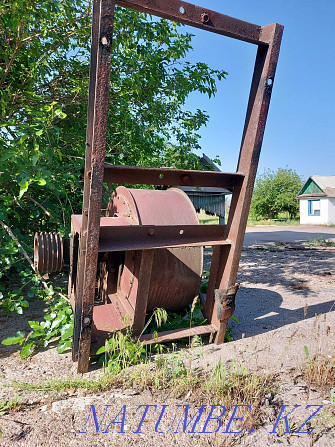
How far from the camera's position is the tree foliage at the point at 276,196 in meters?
35.2

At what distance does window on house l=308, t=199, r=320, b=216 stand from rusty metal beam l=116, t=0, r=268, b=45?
93.5ft

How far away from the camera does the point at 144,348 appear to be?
9.15ft

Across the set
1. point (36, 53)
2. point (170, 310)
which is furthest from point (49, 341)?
point (36, 53)

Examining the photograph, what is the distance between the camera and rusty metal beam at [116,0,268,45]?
2.17 metres

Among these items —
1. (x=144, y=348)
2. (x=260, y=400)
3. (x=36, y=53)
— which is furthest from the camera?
(x=36, y=53)

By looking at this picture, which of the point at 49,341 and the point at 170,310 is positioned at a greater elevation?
the point at 170,310

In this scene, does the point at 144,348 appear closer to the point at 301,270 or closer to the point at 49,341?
the point at 49,341

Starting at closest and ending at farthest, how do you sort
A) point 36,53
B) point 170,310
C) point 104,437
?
point 104,437 < point 170,310 < point 36,53

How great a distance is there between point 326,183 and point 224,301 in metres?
30.0

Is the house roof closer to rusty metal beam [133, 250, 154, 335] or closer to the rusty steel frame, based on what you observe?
the rusty steel frame

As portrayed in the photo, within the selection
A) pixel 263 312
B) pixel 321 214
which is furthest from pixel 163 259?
pixel 321 214

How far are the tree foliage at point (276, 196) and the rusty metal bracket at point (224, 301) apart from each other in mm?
34227

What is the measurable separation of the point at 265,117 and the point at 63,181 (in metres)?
2.59

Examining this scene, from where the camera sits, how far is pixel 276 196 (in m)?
35.7
